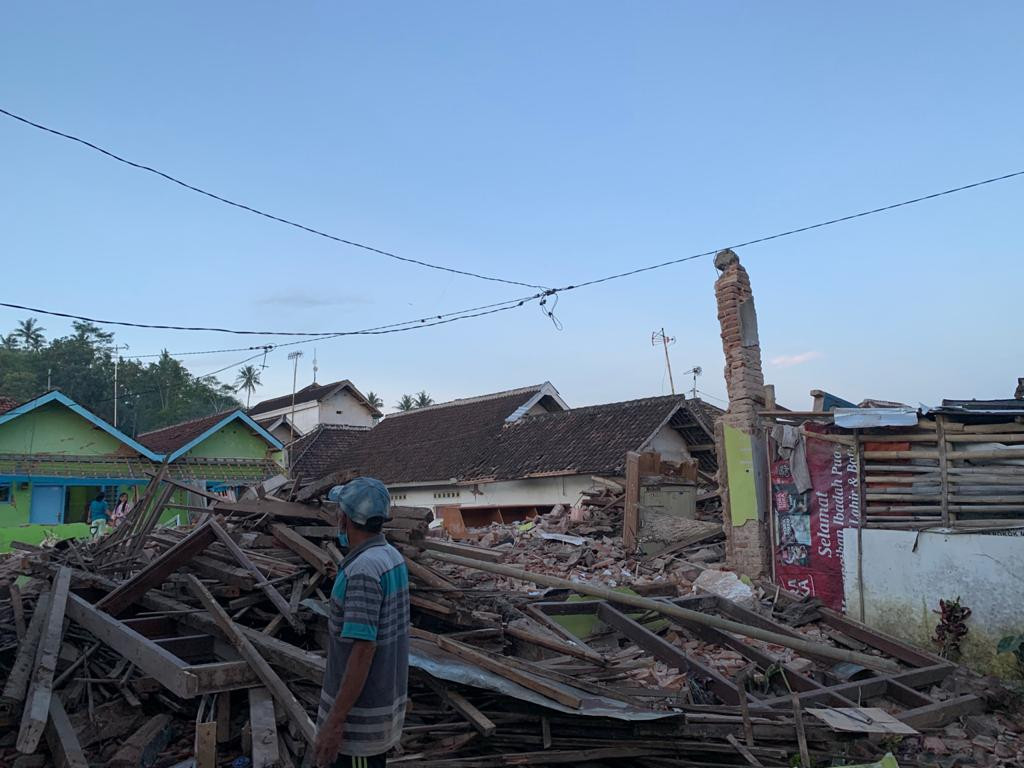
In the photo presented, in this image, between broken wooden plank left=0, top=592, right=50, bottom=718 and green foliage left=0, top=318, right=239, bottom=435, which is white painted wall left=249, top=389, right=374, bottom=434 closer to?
green foliage left=0, top=318, right=239, bottom=435

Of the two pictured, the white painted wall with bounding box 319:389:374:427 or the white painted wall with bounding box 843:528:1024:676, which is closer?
the white painted wall with bounding box 843:528:1024:676

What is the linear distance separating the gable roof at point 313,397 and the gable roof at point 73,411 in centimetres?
1979

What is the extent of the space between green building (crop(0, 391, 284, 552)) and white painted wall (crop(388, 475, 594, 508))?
5075 millimetres

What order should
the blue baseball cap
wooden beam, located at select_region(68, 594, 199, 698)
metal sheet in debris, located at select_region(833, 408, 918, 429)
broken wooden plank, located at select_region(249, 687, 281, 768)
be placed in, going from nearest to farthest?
the blue baseball cap < broken wooden plank, located at select_region(249, 687, 281, 768) < wooden beam, located at select_region(68, 594, 199, 698) < metal sheet in debris, located at select_region(833, 408, 918, 429)

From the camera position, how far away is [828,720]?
5.26m

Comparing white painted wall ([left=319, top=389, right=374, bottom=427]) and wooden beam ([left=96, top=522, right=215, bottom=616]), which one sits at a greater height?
white painted wall ([left=319, top=389, right=374, bottom=427])

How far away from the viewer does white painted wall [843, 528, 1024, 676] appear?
27.2 ft

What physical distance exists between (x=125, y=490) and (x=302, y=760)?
837 inches

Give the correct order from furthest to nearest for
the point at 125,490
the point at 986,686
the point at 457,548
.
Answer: the point at 125,490, the point at 457,548, the point at 986,686

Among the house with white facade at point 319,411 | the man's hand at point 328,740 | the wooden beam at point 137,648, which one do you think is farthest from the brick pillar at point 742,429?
the house with white facade at point 319,411

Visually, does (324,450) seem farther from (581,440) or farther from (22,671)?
(22,671)

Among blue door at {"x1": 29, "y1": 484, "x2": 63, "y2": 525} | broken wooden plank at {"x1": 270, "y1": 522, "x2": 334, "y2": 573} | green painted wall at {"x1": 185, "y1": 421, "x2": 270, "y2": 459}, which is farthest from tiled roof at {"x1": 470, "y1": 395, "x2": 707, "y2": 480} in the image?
broken wooden plank at {"x1": 270, "y1": 522, "x2": 334, "y2": 573}

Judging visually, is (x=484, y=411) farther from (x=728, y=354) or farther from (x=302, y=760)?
(x=302, y=760)

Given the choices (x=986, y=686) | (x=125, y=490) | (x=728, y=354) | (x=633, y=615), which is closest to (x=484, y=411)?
(x=125, y=490)
